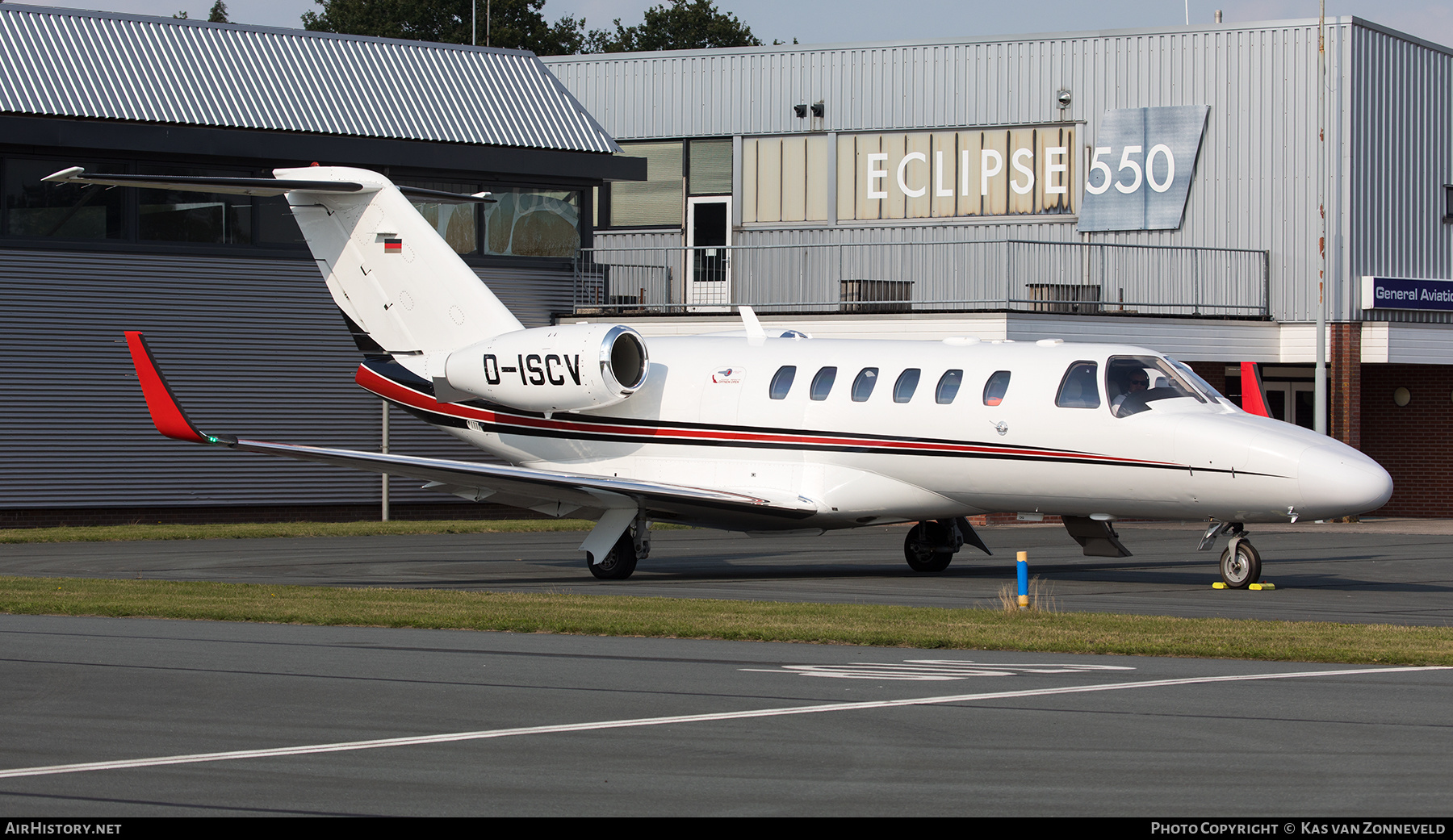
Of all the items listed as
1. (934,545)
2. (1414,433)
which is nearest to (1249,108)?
(1414,433)

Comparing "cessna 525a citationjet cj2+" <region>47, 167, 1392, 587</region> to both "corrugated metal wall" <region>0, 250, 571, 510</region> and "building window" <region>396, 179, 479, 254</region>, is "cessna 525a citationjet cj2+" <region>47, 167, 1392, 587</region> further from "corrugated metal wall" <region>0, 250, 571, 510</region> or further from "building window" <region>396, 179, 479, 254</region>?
"building window" <region>396, 179, 479, 254</region>

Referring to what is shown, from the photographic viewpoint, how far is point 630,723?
29.7 ft

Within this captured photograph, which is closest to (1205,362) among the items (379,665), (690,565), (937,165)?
(937,165)

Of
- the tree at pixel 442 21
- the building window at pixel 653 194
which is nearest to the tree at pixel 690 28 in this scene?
the tree at pixel 442 21

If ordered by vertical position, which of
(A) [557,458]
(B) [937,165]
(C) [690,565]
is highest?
(B) [937,165]

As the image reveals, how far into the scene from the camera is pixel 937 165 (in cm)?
3612

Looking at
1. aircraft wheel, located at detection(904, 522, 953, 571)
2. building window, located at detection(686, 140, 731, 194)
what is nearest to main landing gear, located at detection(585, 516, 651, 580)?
aircraft wheel, located at detection(904, 522, 953, 571)

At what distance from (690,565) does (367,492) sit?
10.3 m

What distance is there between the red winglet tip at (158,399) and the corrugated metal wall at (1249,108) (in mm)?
21250

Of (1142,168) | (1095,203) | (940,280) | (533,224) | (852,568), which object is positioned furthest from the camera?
(940,280)

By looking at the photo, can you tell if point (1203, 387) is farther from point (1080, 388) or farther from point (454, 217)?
point (454, 217)

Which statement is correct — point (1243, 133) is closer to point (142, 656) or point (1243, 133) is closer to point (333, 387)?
point (333, 387)

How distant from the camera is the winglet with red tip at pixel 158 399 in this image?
17.3 meters

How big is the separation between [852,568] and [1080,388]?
4793mm
